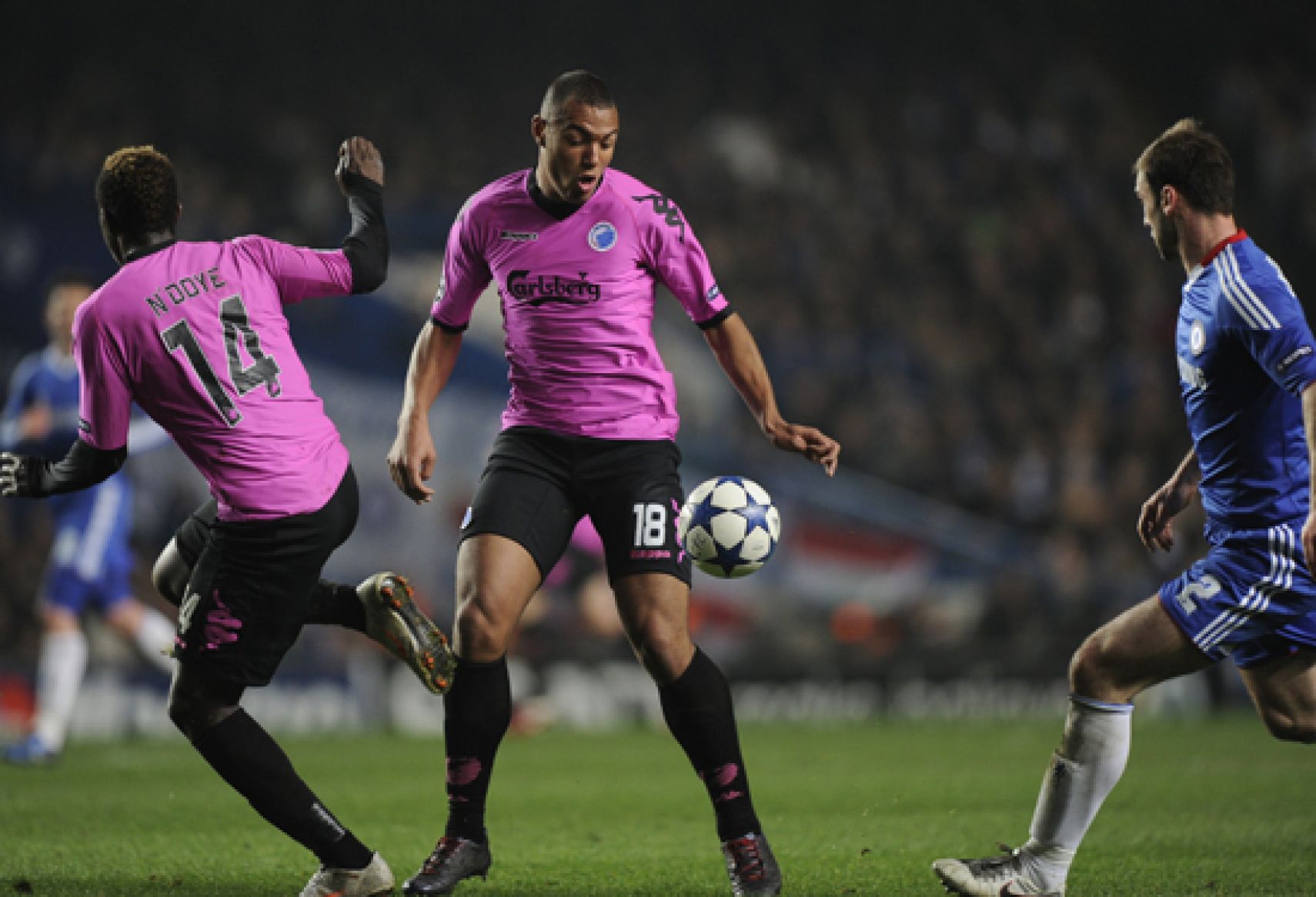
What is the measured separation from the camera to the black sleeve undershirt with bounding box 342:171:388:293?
4883mm

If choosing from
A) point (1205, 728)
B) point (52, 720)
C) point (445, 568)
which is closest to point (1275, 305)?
point (52, 720)

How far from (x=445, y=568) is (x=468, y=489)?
79 cm

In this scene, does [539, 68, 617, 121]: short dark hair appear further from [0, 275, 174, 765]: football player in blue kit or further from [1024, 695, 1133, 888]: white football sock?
[0, 275, 174, 765]: football player in blue kit

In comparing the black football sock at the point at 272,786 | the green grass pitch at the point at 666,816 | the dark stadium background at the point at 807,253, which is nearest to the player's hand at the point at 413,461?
the black football sock at the point at 272,786

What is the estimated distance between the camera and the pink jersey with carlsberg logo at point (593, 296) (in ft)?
16.8

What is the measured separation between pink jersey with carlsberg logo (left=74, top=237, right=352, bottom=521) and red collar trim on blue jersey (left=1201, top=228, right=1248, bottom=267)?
99.5 inches

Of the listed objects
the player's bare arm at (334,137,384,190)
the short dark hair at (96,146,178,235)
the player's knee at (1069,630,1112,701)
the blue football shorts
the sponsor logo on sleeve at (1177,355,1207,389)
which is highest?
the player's bare arm at (334,137,384,190)

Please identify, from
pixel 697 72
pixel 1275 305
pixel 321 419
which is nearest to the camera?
pixel 1275 305

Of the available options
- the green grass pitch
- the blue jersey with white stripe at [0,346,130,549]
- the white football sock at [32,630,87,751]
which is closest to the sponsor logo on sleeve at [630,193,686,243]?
the green grass pitch

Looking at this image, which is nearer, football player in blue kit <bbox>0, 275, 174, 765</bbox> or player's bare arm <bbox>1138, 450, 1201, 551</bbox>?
player's bare arm <bbox>1138, 450, 1201, 551</bbox>

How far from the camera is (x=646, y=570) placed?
16.4ft

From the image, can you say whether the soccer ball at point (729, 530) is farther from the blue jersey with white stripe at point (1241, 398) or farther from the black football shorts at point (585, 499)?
the blue jersey with white stripe at point (1241, 398)

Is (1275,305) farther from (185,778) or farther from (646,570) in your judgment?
(185,778)

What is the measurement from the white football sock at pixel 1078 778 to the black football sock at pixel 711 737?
870 mm
